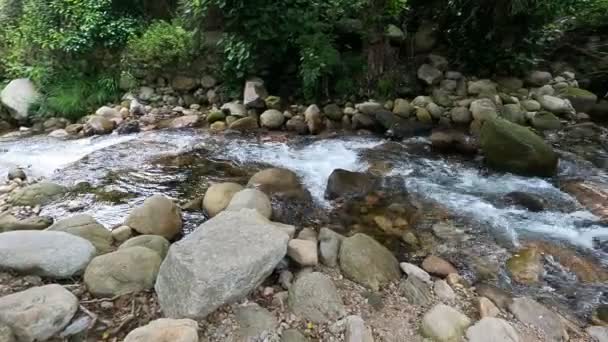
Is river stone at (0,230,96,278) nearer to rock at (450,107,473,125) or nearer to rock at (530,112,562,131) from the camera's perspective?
rock at (450,107,473,125)

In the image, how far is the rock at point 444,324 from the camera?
204cm

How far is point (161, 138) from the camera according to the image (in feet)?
17.5

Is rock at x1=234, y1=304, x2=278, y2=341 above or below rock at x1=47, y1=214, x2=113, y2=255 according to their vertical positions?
below

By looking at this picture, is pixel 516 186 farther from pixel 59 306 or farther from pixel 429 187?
pixel 59 306

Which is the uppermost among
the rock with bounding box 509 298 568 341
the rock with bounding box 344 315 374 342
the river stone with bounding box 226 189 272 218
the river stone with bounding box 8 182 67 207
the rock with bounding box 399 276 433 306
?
the river stone with bounding box 226 189 272 218

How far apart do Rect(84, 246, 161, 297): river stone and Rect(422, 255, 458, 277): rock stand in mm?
1799

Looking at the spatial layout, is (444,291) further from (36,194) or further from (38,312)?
(36,194)

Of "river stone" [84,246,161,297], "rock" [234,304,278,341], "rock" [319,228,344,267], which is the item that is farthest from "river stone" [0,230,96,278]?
"rock" [319,228,344,267]

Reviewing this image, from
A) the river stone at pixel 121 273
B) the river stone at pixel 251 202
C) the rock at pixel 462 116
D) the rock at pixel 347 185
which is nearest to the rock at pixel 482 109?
the rock at pixel 462 116

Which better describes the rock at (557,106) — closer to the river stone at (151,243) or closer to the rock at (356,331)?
the rock at (356,331)

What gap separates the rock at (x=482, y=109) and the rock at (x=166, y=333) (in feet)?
15.6

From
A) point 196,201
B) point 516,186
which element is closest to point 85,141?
point 196,201

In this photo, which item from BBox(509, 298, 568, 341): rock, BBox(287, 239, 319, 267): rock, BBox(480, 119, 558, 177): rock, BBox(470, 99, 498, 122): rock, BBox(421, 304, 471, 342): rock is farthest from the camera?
BBox(470, 99, 498, 122): rock

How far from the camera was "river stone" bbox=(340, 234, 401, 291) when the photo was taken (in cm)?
246
